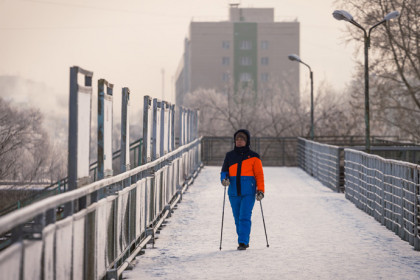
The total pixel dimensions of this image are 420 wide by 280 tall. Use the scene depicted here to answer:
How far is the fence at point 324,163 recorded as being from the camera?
2233cm

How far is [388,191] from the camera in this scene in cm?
1335

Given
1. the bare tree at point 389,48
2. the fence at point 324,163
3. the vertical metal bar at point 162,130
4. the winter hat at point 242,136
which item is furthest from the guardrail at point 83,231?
the bare tree at point 389,48

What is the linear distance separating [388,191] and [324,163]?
12.1 m

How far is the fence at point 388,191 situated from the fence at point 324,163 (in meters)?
3.29

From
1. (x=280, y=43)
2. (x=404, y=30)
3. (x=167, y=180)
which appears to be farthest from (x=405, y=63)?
(x=280, y=43)

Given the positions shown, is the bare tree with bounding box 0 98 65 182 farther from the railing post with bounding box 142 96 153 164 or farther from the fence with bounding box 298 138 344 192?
the railing post with bounding box 142 96 153 164

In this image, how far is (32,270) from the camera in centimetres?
476

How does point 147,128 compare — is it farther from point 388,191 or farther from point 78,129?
point 78,129

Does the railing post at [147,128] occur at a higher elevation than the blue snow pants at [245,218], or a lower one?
higher

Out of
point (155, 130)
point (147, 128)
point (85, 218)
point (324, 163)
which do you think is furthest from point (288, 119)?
point (85, 218)

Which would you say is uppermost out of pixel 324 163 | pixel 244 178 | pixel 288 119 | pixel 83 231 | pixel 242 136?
pixel 288 119

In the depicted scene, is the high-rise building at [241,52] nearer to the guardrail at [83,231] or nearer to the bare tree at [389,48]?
the bare tree at [389,48]

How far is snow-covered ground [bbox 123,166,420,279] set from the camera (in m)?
8.82

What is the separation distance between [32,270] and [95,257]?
6.86 ft
